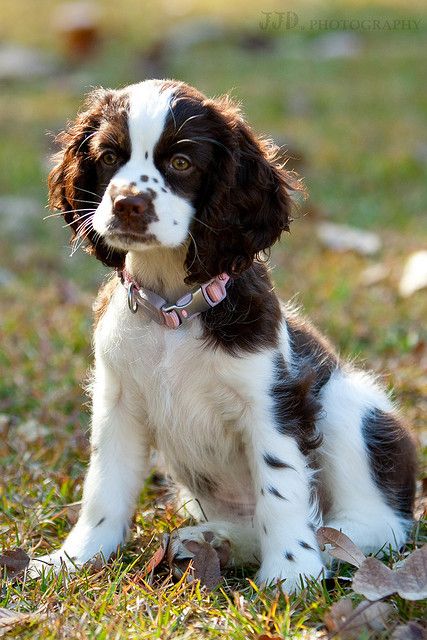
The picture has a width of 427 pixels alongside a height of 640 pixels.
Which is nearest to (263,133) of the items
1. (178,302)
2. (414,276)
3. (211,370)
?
(414,276)

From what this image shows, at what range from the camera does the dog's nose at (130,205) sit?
10.6ft

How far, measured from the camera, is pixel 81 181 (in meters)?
3.73

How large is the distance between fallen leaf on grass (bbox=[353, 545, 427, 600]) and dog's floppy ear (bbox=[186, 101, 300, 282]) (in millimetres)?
1118

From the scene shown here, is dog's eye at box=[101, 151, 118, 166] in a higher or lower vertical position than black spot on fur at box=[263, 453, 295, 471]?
higher

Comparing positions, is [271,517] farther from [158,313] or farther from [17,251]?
[17,251]

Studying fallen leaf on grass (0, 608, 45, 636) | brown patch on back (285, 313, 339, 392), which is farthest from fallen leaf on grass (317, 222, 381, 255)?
fallen leaf on grass (0, 608, 45, 636)

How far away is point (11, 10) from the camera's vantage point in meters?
18.8

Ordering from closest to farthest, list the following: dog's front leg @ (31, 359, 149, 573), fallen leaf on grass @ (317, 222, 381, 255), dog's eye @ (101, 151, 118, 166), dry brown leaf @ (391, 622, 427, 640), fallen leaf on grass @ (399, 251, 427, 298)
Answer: dry brown leaf @ (391, 622, 427, 640)
dog's eye @ (101, 151, 118, 166)
dog's front leg @ (31, 359, 149, 573)
fallen leaf on grass @ (399, 251, 427, 298)
fallen leaf on grass @ (317, 222, 381, 255)

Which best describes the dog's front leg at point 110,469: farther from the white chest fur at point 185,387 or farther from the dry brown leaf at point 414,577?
the dry brown leaf at point 414,577

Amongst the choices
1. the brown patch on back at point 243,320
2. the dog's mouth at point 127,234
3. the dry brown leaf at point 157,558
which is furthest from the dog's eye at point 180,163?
the dry brown leaf at point 157,558

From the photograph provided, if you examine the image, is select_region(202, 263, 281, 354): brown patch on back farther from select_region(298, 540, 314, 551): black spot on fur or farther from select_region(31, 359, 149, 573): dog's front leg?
select_region(298, 540, 314, 551): black spot on fur

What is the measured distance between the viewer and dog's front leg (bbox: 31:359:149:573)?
12.6 feet

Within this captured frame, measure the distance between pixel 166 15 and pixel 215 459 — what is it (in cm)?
1521

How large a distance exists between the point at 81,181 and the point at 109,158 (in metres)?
0.25
